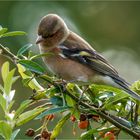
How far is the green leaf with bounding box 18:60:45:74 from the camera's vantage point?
247 centimetres

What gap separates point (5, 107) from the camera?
262 cm

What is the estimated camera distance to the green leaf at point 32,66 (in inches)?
97.4

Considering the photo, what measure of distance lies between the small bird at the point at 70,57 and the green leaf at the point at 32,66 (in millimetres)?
1128

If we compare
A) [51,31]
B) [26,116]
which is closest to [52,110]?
[26,116]

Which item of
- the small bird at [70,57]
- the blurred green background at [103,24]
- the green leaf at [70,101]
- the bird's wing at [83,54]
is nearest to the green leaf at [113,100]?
the green leaf at [70,101]

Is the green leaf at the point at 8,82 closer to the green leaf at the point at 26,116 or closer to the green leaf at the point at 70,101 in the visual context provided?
the green leaf at the point at 26,116

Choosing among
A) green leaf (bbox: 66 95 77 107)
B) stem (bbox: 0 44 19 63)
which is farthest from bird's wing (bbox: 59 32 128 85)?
stem (bbox: 0 44 19 63)

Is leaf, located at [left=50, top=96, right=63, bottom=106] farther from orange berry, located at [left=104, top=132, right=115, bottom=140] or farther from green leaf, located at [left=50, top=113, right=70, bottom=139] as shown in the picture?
orange berry, located at [left=104, top=132, right=115, bottom=140]

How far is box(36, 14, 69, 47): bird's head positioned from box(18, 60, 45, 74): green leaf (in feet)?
4.44

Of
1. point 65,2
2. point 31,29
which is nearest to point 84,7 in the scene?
point 65,2

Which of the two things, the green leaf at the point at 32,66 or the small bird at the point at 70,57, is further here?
the small bird at the point at 70,57

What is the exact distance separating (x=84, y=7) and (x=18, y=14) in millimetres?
1004

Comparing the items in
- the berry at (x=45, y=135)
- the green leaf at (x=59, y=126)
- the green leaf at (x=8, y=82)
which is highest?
the green leaf at (x=8, y=82)

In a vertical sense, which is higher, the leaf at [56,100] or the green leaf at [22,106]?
the green leaf at [22,106]
